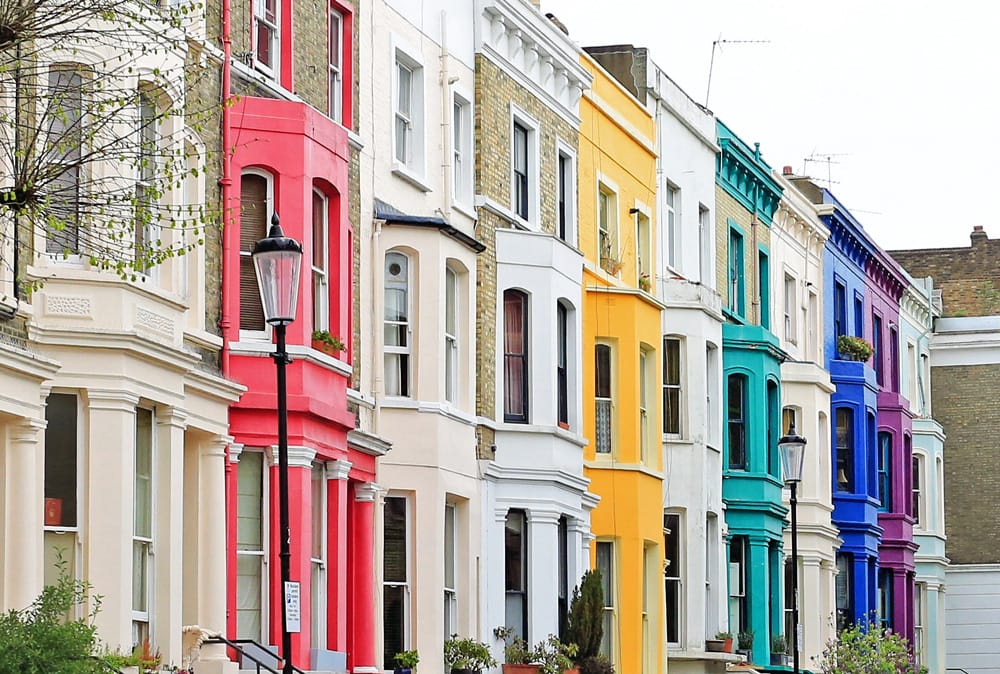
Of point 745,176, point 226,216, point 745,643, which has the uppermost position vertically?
point 745,176

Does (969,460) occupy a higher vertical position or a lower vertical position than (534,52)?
lower

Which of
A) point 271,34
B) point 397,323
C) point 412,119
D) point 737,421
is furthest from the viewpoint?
point 737,421

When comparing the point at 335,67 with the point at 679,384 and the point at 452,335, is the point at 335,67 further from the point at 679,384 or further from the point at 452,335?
the point at 679,384

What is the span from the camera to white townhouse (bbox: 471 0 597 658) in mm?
33844

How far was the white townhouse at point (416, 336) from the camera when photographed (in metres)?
30.2

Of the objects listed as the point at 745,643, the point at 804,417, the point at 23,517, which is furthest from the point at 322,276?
the point at 804,417

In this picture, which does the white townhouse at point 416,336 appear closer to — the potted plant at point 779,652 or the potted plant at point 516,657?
the potted plant at point 516,657

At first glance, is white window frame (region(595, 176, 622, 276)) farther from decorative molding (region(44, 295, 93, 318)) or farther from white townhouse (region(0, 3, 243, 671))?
decorative molding (region(44, 295, 93, 318))

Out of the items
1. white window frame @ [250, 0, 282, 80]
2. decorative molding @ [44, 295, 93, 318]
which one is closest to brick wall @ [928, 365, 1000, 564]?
white window frame @ [250, 0, 282, 80]

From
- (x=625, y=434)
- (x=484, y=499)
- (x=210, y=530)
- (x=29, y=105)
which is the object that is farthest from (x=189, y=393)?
(x=625, y=434)

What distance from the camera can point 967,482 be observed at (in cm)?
6631

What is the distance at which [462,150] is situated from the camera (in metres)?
33.7

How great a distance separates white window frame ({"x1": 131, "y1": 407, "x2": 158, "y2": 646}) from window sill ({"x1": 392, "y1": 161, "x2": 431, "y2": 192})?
27.1 ft

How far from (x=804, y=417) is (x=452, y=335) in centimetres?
1919
